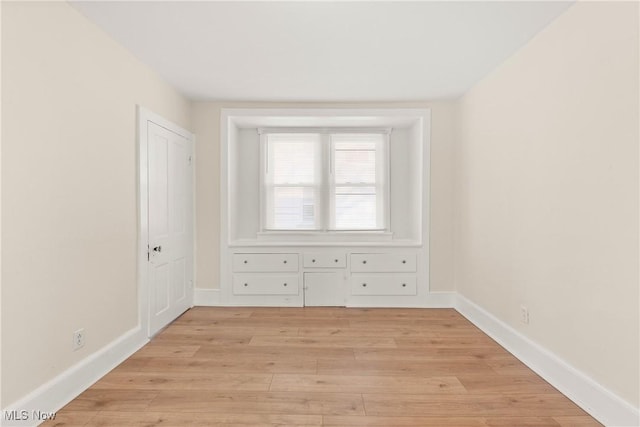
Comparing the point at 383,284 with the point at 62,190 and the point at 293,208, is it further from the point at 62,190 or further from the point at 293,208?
the point at 62,190

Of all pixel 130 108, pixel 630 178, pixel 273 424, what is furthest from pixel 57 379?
pixel 630 178

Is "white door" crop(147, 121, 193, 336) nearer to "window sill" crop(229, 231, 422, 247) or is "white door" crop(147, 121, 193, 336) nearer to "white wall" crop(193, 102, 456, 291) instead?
"white wall" crop(193, 102, 456, 291)

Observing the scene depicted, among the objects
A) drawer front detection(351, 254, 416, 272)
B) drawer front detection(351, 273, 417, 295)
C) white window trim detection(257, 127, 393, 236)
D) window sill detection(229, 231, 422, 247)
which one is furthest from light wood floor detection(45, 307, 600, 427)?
white window trim detection(257, 127, 393, 236)

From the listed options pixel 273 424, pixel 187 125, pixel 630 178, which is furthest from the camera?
pixel 187 125

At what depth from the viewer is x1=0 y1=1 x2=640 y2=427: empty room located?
192 centimetres

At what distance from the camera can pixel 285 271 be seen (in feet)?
14.1

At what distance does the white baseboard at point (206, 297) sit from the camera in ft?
14.1

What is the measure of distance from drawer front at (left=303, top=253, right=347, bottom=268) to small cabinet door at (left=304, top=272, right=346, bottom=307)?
0.10 metres

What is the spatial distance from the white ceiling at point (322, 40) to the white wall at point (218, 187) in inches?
19.6

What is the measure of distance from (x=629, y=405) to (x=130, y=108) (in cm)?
371

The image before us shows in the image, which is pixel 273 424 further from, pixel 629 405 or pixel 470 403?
pixel 629 405

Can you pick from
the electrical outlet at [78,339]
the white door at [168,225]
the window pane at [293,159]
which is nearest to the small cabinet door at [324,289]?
the window pane at [293,159]

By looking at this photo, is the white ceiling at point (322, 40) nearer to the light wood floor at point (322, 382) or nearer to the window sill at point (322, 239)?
the window sill at point (322, 239)

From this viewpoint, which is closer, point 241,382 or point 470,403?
point 470,403
